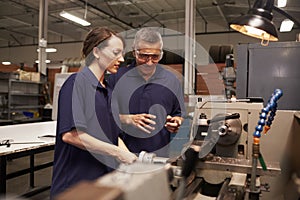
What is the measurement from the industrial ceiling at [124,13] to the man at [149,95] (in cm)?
426

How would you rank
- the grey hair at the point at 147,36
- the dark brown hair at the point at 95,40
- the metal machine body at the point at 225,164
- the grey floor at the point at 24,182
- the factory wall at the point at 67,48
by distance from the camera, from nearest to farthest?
the metal machine body at the point at 225,164 < the dark brown hair at the point at 95,40 < the grey hair at the point at 147,36 < the grey floor at the point at 24,182 < the factory wall at the point at 67,48

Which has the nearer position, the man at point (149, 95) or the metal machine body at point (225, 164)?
the metal machine body at point (225, 164)

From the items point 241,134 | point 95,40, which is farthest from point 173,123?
point 95,40

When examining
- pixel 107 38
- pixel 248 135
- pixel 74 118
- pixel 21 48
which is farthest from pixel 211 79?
pixel 21 48

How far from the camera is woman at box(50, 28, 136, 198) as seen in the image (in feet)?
3.30

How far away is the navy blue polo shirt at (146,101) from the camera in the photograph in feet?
4.95

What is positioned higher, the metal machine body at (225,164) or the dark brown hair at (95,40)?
the dark brown hair at (95,40)

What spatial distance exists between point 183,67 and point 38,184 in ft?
7.78

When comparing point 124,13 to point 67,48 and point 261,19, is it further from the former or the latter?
point 261,19

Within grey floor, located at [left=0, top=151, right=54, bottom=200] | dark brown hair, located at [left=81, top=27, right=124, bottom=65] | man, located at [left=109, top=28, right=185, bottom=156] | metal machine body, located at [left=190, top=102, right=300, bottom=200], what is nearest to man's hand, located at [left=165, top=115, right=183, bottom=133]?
man, located at [left=109, top=28, right=185, bottom=156]

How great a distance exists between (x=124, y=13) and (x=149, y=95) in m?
5.64

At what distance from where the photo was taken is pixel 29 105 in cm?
528

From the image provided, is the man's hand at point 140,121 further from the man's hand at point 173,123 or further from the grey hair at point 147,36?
the grey hair at point 147,36

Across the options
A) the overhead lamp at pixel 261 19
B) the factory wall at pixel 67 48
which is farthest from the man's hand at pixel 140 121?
the factory wall at pixel 67 48
